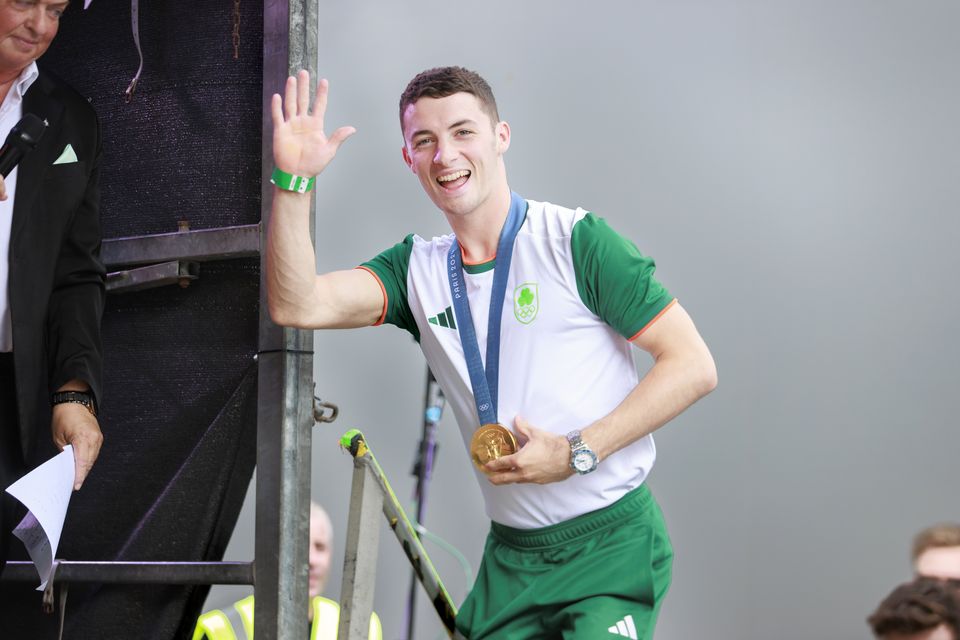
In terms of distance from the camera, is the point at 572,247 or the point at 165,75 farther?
the point at 165,75

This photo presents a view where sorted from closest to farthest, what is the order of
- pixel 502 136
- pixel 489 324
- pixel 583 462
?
pixel 583 462 → pixel 489 324 → pixel 502 136

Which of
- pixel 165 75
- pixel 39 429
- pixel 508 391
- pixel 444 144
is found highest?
pixel 165 75

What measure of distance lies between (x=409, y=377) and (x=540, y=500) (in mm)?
3511

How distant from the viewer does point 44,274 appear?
210 centimetres

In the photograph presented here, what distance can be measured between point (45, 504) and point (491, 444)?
2.87 ft

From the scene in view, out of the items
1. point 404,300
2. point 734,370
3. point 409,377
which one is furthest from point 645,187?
point 404,300

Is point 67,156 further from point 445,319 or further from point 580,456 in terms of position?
point 580,456

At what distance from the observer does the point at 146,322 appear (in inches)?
91.3

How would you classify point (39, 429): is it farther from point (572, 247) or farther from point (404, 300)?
point (572, 247)

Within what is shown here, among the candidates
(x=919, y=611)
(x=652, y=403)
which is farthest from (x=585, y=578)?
(x=919, y=611)

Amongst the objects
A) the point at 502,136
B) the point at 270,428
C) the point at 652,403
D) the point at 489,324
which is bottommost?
the point at 270,428

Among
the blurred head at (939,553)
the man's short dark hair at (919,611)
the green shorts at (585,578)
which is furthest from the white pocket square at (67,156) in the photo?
the blurred head at (939,553)

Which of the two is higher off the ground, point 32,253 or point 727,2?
point 727,2

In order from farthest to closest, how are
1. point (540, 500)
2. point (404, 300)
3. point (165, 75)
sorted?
point (165, 75) < point (404, 300) < point (540, 500)
